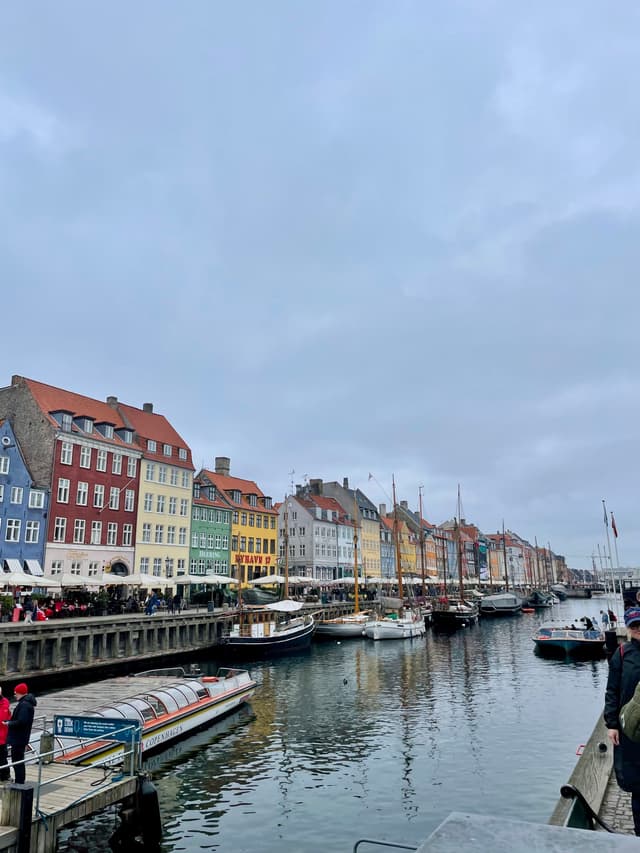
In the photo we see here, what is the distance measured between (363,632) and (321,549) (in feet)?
117

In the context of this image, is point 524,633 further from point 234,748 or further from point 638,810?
point 638,810

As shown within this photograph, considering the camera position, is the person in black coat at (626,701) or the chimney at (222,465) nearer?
the person in black coat at (626,701)

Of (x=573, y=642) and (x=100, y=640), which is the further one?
(x=573, y=642)

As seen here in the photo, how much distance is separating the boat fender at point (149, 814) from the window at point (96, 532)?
43.5 m

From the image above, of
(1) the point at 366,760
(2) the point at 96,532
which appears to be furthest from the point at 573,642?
(2) the point at 96,532

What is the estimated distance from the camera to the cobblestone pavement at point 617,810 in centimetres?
1008

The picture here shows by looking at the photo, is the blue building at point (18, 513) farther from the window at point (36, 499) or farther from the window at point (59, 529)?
the window at point (59, 529)

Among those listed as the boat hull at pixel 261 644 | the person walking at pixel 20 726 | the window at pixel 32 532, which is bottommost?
the boat hull at pixel 261 644

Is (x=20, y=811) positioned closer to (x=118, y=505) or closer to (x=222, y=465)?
(x=118, y=505)

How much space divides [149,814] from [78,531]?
140 feet

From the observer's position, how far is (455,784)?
1872 cm

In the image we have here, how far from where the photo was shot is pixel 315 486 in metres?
105

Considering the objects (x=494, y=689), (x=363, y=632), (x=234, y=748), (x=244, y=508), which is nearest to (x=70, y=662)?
(x=234, y=748)

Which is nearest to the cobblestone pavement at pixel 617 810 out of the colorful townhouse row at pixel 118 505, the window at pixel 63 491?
the colorful townhouse row at pixel 118 505
